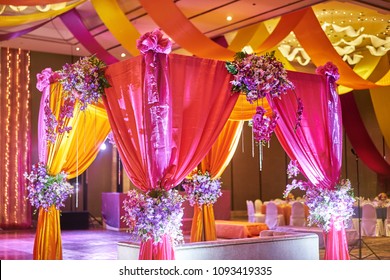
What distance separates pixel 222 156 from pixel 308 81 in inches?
88.1

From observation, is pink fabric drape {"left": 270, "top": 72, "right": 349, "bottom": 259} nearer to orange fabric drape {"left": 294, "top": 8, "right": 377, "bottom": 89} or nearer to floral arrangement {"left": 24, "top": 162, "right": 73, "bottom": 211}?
orange fabric drape {"left": 294, "top": 8, "right": 377, "bottom": 89}

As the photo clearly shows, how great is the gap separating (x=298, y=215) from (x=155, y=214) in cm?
747

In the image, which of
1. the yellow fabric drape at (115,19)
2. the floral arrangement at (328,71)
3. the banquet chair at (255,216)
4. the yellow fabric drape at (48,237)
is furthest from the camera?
the banquet chair at (255,216)

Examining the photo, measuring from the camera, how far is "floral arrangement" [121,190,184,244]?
5.95m

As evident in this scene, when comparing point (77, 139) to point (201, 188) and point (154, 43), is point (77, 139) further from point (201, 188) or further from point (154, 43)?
point (154, 43)

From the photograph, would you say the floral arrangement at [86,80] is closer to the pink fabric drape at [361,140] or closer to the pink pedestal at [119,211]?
the pink pedestal at [119,211]

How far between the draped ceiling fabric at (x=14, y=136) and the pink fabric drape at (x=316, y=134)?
9.01 m

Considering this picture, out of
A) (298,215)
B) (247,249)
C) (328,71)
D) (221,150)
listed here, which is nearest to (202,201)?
(221,150)

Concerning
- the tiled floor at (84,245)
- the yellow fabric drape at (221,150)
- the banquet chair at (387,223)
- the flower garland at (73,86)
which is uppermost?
the flower garland at (73,86)

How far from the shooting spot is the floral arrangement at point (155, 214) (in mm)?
5945

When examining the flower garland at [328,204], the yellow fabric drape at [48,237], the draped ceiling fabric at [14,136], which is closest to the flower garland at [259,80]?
the flower garland at [328,204]

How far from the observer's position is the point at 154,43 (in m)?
6.06

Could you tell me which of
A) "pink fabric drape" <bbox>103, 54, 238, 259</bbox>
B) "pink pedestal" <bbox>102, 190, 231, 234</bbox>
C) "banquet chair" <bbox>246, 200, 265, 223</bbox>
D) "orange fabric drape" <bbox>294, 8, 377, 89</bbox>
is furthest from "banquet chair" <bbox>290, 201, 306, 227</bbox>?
"pink fabric drape" <bbox>103, 54, 238, 259</bbox>
